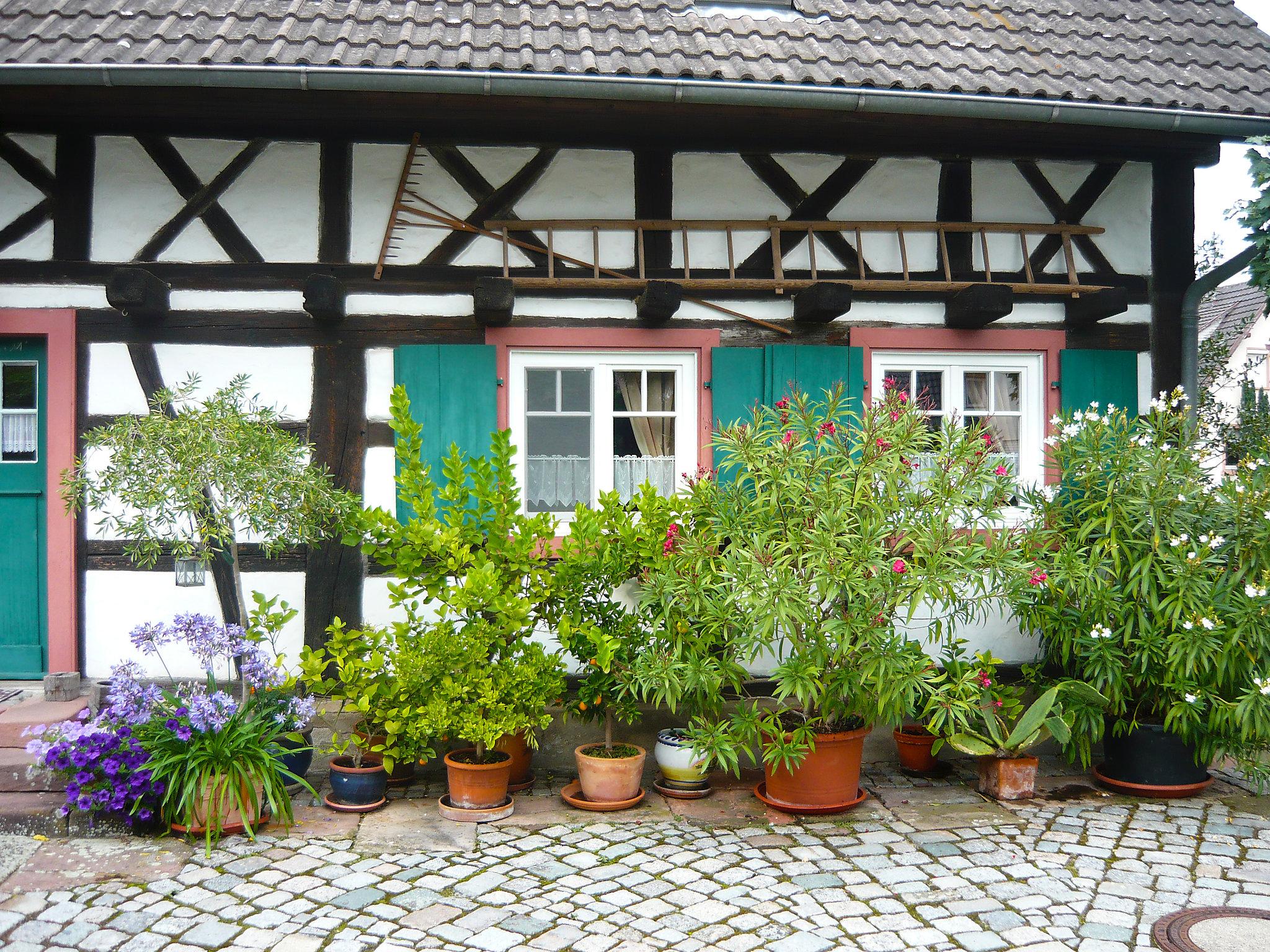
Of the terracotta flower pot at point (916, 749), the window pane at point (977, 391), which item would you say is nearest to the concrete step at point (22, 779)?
the terracotta flower pot at point (916, 749)

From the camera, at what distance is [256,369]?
505 cm

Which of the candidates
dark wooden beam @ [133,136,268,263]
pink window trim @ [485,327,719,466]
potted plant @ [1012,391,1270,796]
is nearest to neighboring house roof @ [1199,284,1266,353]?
potted plant @ [1012,391,1270,796]

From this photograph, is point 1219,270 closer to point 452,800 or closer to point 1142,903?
point 1142,903

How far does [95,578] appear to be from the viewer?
5.04 meters

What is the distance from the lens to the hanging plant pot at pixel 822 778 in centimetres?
418

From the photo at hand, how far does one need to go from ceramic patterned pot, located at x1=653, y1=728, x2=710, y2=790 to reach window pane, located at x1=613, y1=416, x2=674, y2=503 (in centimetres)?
140

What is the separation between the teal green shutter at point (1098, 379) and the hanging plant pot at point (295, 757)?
4.46m

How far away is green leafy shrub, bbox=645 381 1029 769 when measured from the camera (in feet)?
13.0

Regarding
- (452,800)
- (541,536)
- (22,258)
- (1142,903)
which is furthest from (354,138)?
(1142,903)

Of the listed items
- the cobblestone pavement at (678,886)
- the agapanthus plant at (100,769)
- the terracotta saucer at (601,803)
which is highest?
the agapanthus plant at (100,769)

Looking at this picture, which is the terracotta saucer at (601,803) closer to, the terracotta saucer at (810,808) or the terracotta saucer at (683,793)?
the terracotta saucer at (683,793)

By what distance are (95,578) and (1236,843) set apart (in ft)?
18.3

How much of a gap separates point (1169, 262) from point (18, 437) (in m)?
6.60

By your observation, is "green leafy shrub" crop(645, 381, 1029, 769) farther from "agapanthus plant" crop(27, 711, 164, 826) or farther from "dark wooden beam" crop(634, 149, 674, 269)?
"agapanthus plant" crop(27, 711, 164, 826)
